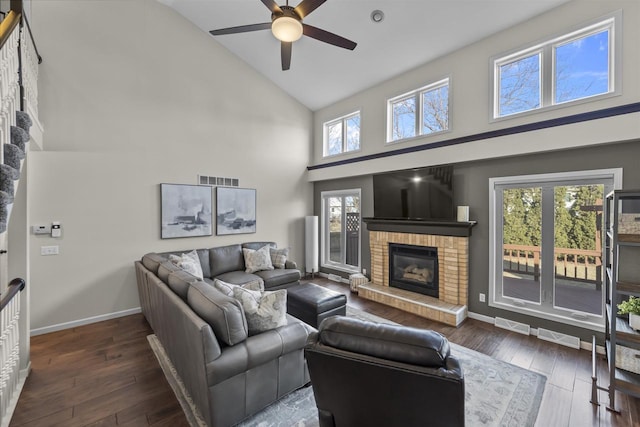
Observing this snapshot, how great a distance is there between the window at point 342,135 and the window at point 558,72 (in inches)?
107

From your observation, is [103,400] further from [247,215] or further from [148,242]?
[247,215]

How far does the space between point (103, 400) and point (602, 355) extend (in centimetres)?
506

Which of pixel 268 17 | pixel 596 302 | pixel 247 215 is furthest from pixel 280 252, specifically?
pixel 596 302

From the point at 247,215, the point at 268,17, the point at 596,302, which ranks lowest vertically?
the point at 596,302

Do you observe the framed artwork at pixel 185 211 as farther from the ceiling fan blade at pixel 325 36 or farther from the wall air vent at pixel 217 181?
the ceiling fan blade at pixel 325 36

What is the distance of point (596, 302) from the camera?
3225 millimetres

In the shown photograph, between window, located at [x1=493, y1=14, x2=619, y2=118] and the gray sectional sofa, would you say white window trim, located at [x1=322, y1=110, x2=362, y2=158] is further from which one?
the gray sectional sofa

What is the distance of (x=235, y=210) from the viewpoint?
541 centimetres

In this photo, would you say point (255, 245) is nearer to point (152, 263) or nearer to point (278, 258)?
point (278, 258)

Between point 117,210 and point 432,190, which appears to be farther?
point 432,190

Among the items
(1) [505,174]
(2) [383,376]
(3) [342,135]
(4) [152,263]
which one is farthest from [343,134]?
(2) [383,376]

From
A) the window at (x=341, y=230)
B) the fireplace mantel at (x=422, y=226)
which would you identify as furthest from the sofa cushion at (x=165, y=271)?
the window at (x=341, y=230)

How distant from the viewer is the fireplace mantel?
13.5 ft

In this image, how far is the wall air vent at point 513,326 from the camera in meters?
3.58
